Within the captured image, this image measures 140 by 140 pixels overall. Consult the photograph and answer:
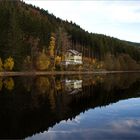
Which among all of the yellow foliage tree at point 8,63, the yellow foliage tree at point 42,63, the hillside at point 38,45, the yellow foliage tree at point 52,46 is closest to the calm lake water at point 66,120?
the yellow foliage tree at point 8,63

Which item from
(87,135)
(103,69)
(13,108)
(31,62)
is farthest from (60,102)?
(103,69)

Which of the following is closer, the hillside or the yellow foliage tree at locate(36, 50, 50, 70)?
the hillside

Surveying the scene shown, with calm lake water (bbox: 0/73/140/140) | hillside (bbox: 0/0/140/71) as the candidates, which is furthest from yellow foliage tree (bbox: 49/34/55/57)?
calm lake water (bbox: 0/73/140/140)

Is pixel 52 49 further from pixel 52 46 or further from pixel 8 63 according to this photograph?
pixel 8 63

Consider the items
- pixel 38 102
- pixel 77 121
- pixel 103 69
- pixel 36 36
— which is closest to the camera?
pixel 77 121

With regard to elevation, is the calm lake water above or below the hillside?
below

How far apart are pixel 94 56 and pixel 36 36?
58.1m

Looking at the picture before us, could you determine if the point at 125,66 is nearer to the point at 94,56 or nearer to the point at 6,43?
the point at 94,56

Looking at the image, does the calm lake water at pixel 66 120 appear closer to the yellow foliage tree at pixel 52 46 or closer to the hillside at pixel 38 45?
the hillside at pixel 38 45

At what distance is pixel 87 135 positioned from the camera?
19.5 m

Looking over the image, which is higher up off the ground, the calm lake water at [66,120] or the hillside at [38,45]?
the hillside at [38,45]

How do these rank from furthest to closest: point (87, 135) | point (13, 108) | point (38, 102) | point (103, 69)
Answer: point (103, 69), point (38, 102), point (13, 108), point (87, 135)

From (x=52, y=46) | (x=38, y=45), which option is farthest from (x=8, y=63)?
(x=52, y=46)

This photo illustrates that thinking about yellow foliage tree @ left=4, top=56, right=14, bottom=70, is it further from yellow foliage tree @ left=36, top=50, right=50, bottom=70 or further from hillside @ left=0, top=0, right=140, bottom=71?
yellow foliage tree @ left=36, top=50, right=50, bottom=70
